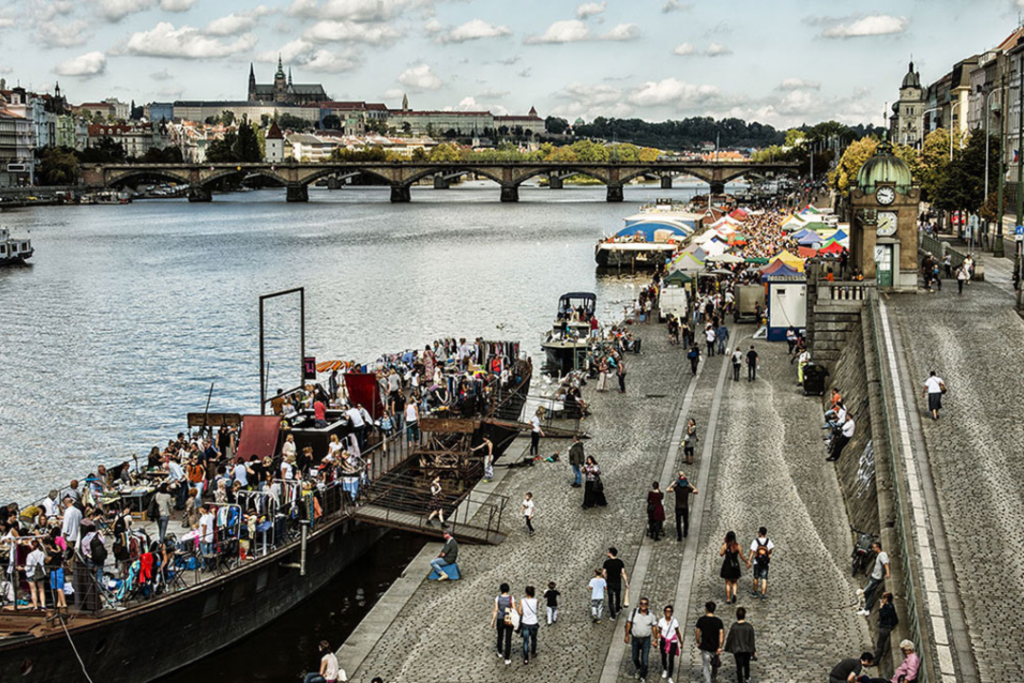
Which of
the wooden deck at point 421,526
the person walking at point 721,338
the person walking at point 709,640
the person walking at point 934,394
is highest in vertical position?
the person walking at point 934,394

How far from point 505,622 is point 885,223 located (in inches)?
1038

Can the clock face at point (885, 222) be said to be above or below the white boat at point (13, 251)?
above

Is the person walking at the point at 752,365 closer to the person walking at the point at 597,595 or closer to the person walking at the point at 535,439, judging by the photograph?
the person walking at the point at 535,439

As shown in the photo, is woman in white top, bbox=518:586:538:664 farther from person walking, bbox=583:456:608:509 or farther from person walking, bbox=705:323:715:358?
person walking, bbox=705:323:715:358

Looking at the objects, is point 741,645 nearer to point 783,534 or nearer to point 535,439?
point 783,534

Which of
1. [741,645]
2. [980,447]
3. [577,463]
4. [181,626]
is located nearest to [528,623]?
[741,645]

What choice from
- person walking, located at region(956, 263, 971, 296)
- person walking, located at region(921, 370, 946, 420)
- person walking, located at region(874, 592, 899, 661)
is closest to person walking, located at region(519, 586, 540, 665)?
person walking, located at region(874, 592, 899, 661)

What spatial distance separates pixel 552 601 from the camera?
20672mm

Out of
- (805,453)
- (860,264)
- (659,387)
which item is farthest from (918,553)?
(860,264)

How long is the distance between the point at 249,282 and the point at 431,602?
73.7m

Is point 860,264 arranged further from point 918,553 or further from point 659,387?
point 918,553

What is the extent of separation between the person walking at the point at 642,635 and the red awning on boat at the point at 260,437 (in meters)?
11.7

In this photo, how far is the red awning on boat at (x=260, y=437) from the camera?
1111 inches

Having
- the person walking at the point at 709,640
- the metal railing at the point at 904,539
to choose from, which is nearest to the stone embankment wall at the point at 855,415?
the metal railing at the point at 904,539
